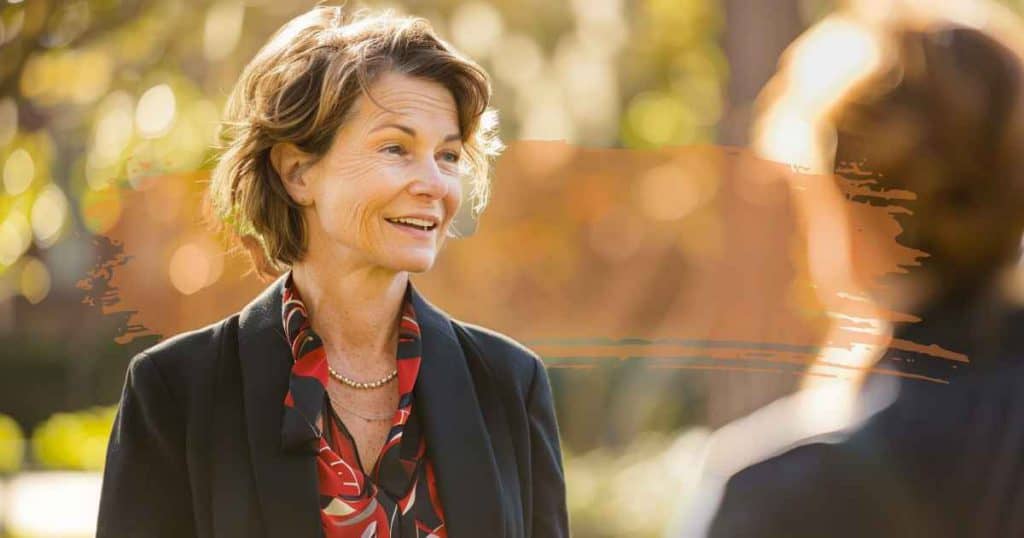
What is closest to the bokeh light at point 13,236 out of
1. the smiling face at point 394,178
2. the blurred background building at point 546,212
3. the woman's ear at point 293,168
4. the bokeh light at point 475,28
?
the blurred background building at point 546,212

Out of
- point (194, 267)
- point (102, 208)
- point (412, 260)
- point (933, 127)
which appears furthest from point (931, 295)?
point (194, 267)

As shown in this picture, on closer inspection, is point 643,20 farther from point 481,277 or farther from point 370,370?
point 370,370

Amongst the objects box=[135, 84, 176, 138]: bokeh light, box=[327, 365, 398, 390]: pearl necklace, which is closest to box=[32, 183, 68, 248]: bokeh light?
box=[135, 84, 176, 138]: bokeh light

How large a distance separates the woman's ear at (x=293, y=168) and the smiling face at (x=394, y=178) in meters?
0.06

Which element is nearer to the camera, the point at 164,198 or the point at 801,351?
the point at 801,351

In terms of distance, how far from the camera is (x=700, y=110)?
288 inches

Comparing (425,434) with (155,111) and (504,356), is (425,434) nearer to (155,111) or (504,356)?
(504,356)

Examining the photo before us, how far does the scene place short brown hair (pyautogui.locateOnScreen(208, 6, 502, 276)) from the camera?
2.11m

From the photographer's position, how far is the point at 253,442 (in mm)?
2025

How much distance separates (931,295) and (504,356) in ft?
3.69

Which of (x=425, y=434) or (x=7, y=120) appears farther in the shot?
(x=7, y=120)

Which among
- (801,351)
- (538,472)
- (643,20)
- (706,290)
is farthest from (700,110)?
(538,472)

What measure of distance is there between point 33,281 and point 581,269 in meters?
2.45

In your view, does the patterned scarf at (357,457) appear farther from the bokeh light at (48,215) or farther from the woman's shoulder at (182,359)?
the bokeh light at (48,215)
